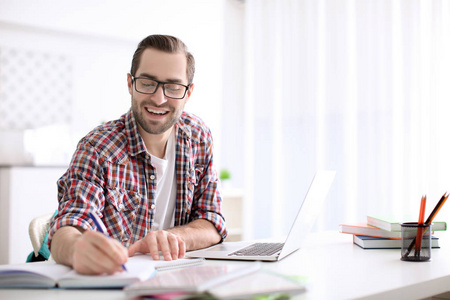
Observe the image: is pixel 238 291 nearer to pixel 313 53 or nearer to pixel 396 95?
pixel 396 95

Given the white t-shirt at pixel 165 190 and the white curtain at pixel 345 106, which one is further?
the white curtain at pixel 345 106

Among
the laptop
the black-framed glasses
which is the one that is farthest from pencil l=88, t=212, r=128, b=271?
the black-framed glasses

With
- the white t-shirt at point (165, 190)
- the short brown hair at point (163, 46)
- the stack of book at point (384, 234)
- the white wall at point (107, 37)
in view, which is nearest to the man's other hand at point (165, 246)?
the white t-shirt at point (165, 190)

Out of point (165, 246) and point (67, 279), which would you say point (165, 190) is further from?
point (67, 279)

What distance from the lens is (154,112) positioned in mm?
1680

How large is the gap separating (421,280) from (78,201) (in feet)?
2.93

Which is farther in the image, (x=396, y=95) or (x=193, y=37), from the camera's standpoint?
(x=193, y=37)

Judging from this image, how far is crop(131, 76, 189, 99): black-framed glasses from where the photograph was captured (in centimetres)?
167

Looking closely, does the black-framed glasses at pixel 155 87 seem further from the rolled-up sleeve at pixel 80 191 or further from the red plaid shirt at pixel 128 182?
the rolled-up sleeve at pixel 80 191

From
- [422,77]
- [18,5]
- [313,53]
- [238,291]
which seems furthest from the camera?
[313,53]

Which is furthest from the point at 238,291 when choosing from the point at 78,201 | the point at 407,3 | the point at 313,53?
the point at 313,53

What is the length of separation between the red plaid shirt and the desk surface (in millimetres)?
407

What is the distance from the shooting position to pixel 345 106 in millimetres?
3920

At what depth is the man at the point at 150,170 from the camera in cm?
149
